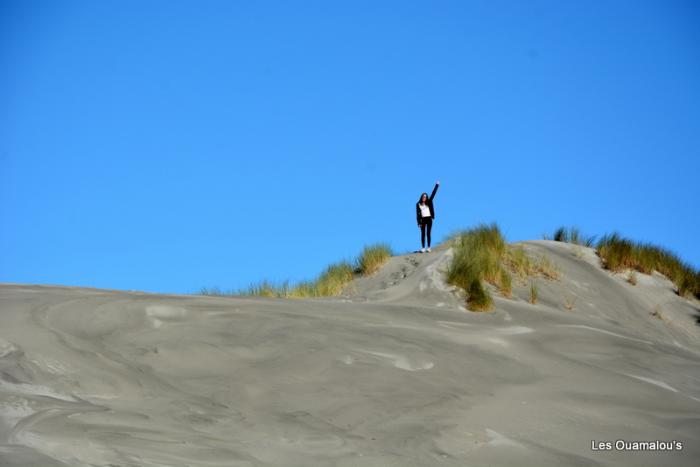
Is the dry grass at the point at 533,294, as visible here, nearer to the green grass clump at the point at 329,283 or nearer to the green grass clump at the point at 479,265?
the green grass clump at the point at 479,265

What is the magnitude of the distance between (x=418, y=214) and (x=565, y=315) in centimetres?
547

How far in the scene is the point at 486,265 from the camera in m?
12.4

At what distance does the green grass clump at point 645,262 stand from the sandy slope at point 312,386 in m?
5.91

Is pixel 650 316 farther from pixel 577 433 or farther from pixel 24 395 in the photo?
pixel 24 395

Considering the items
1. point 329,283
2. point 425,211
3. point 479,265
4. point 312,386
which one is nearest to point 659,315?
point 479,265

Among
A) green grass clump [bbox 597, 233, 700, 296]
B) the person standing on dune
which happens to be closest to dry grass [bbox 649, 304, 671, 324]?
green grass clump [bbox 597, 233, 700, 296]

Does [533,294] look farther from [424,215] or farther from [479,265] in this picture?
[424,215]

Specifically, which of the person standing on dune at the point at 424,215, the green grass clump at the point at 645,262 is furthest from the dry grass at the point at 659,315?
the person standing on dune at the point at 424,215

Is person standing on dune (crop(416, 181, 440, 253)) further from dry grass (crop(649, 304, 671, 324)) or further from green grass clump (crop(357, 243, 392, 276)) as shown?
dry grass (crop(649, 304, 671, 324))

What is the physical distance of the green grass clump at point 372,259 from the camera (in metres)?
14.1

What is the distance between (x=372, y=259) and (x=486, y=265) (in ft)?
7.89

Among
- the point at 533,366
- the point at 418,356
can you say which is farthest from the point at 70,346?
the point at 533,366

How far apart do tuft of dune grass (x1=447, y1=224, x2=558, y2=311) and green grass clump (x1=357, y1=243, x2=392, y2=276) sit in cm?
118

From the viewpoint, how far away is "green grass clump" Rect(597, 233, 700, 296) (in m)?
14.9
